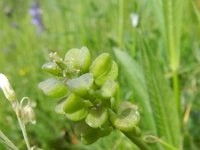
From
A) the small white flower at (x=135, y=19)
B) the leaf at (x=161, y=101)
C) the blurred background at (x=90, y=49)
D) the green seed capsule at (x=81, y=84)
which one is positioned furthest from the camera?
the blurred background at (x=90, y=49)

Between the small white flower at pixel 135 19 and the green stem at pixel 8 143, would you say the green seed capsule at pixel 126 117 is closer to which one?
the green stem at pixel 8 143

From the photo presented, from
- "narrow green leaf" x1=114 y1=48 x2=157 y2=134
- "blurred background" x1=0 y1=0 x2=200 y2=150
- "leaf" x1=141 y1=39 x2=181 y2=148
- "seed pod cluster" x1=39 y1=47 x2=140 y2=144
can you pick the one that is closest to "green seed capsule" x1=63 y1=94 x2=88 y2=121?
"seed pod cluster" x1=39 y1=47 x2=140 y2=144

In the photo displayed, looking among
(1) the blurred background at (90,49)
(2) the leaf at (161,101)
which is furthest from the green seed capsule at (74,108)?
(2) the leaf at (161,101)

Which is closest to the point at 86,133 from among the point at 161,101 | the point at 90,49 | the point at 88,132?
the point at 88,132

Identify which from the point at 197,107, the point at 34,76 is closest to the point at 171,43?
the point at 197,107

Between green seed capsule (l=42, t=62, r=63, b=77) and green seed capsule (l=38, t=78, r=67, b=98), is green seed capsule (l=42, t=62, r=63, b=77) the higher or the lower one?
the higher one

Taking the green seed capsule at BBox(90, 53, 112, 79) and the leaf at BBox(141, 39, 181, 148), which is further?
the leaf at BBox(141, 39, 181, 148)

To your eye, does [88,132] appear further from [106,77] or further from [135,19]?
[135,19]

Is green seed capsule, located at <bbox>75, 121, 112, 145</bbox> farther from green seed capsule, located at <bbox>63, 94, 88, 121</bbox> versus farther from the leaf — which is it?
the leaf
